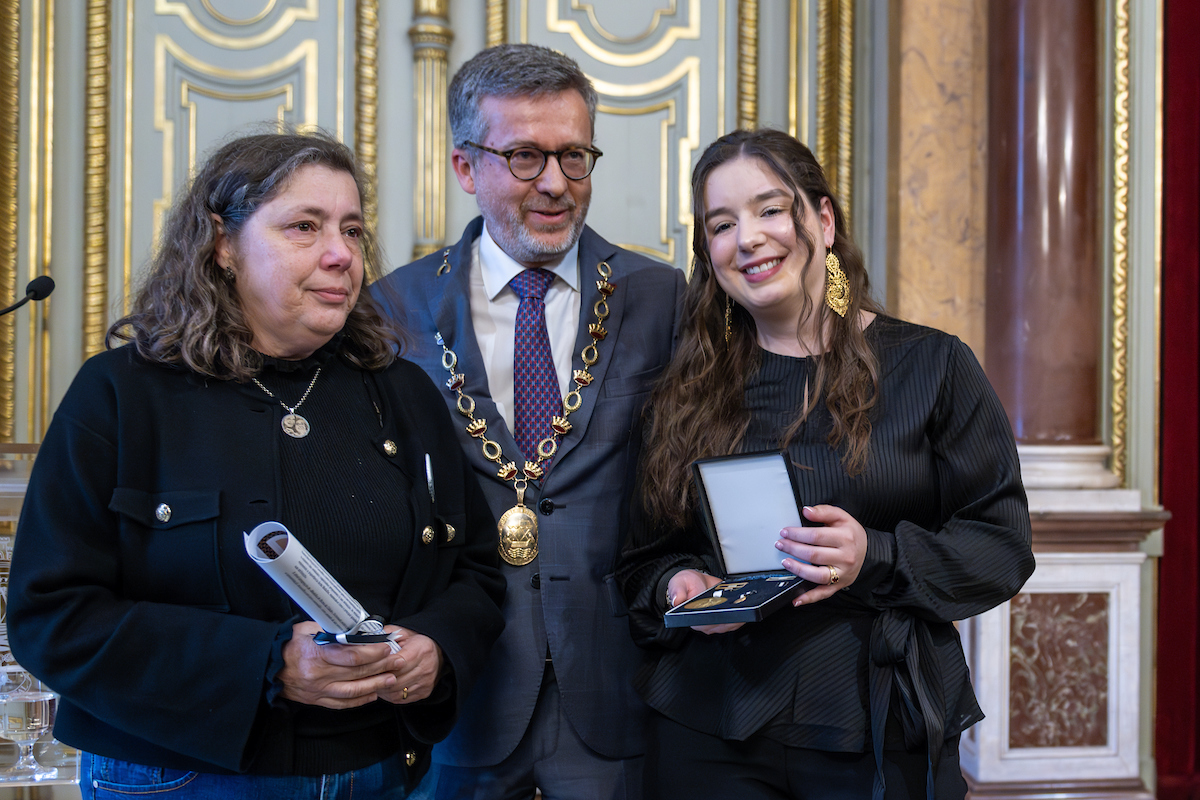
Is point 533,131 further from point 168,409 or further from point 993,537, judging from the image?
point 993,537

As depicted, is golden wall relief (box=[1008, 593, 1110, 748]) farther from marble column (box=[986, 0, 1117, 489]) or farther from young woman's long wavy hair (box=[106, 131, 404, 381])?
young woman's long wavy hair (box=[106, 131, 404, 381])

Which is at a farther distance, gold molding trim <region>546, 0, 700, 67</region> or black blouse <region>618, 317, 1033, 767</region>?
gold molding trim <region>546, 0, 700, 67</region>

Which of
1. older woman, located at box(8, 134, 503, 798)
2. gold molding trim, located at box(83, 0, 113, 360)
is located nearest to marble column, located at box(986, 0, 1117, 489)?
older woman, located at box(8, 134, 503, 798)

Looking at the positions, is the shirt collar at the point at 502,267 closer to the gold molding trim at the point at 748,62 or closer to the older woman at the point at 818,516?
the older woman at the point at 818,516

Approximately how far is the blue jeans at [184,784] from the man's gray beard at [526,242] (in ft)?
3.54

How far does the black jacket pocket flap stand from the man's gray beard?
89 cm

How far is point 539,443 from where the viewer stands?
2098mm

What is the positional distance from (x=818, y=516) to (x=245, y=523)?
32.7 inches

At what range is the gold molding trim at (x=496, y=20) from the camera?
3971 millimetres

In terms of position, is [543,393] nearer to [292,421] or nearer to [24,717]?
[292,421]

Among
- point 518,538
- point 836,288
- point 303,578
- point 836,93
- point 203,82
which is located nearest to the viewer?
point 303,578

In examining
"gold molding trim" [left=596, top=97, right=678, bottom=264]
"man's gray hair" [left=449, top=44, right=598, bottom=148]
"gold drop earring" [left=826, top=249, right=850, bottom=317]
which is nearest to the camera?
"gold drop earring" [left=826, top=249, right=850, bottom=317]

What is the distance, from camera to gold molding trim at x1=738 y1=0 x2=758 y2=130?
13.5ft

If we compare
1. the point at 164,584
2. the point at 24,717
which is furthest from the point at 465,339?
the point at 24,717
